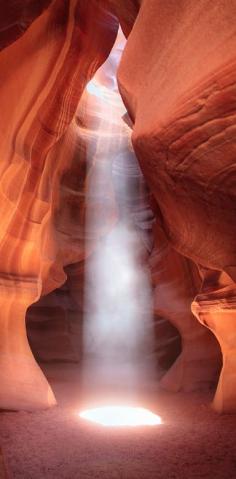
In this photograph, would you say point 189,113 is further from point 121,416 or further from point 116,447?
point 121,416

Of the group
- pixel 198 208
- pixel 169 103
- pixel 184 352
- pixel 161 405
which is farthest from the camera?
pixel 184 352

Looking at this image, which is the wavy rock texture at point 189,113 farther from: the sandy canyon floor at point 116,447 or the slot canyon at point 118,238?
the sandy canyon floor at point 116,447

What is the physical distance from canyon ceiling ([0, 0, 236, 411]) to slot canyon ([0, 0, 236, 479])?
2 cm

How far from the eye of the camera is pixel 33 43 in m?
5.23

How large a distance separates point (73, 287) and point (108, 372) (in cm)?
244

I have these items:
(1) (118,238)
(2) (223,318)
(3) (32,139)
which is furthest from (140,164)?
(1) (118,238)

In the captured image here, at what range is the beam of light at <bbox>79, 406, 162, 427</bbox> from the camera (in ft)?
19.9

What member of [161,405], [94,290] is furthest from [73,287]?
[161,405]

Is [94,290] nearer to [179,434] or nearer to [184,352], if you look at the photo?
[184,352]

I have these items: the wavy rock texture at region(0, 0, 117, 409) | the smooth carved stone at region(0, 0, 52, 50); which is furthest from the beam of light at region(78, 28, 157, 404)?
the smooth carved stone at region(0, 0, 52, 50)

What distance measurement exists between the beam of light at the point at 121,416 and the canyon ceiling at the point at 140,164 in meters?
0.79

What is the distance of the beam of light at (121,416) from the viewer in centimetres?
605

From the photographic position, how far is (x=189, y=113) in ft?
7.84

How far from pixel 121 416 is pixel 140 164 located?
478cm
